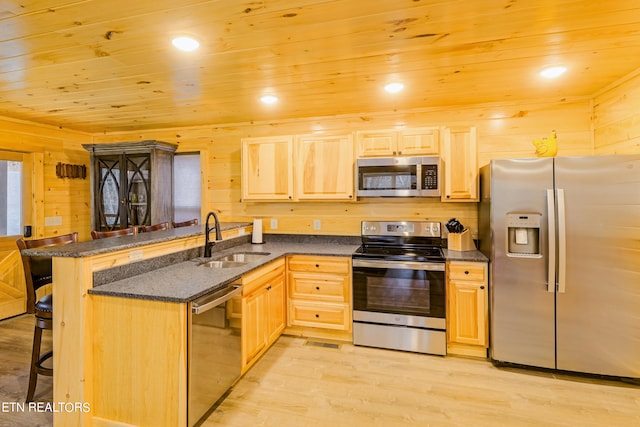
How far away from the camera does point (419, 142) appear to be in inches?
127

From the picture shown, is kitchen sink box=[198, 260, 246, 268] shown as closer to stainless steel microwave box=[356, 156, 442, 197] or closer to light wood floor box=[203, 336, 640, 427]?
light wood floor box=[203, 336, 640, 427]

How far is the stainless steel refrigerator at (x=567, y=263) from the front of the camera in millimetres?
2432

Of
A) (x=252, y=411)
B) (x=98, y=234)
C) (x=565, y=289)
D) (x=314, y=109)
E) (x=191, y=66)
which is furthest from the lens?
(x=314, y=109)

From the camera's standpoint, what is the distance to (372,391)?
7.95 ft

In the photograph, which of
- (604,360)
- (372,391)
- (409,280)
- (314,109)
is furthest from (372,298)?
(314,109)

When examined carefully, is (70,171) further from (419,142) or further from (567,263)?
(567,263)

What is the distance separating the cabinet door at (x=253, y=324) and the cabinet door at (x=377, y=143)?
172cm

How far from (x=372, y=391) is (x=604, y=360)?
179 cm

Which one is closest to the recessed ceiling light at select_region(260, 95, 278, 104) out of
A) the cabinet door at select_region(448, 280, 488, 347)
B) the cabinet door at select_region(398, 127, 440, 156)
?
the cabinet door at select_region(398, 127, 440, 156)

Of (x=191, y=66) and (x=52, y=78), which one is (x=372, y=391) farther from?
(x=52, y=78)

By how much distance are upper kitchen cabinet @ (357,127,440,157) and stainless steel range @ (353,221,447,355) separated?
1009mm

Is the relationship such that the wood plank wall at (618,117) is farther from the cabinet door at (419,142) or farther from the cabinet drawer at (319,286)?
the cabinet drawer at (319,286)

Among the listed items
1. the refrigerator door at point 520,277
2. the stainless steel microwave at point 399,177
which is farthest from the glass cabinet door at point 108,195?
the refrigerator door at point 520,277

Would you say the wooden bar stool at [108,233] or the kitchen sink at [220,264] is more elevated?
the wooden bar stool at [108,233]
